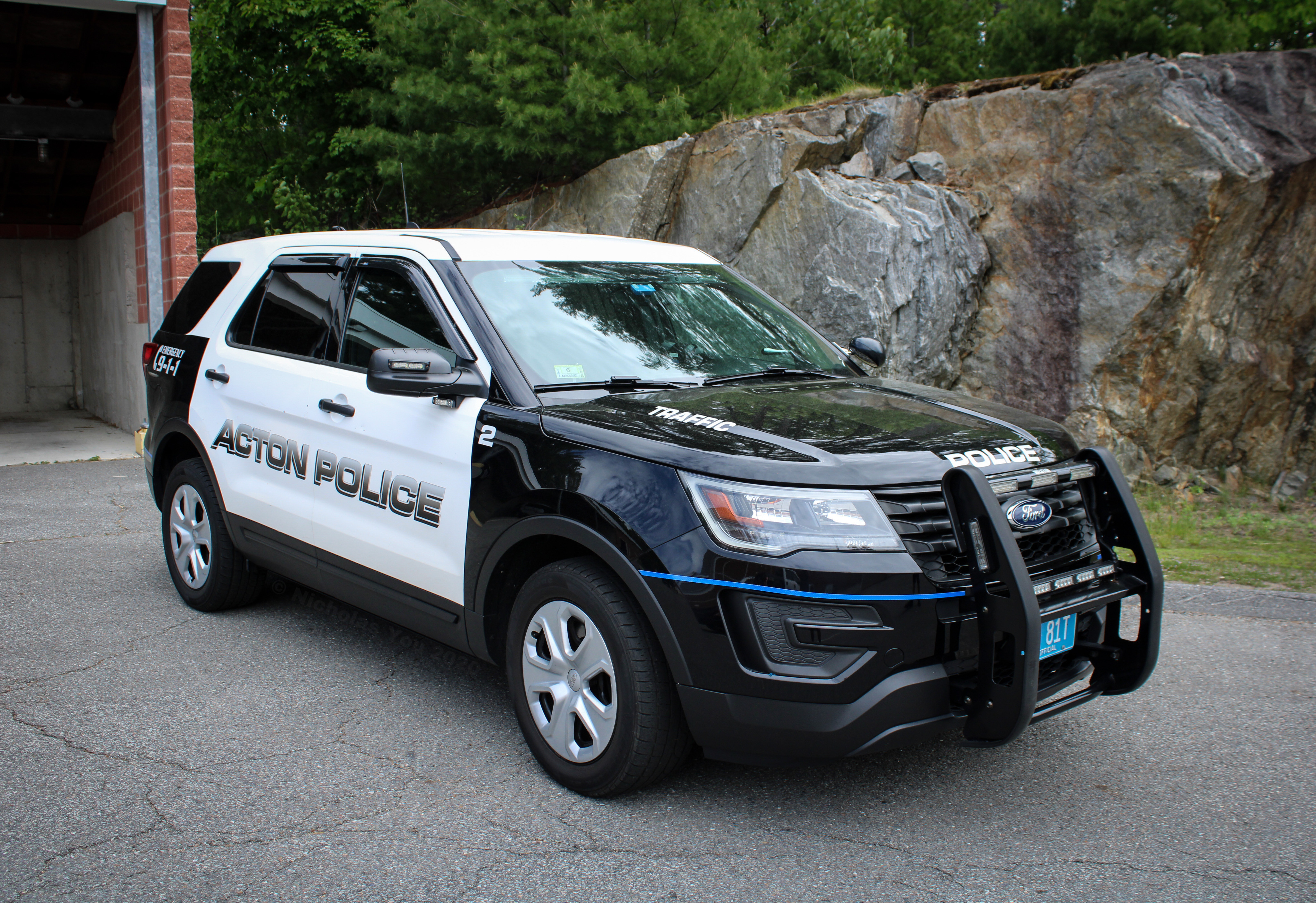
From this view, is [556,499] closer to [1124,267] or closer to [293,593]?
[293,593]

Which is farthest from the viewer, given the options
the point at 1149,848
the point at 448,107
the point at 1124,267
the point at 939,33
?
the point at 939,33

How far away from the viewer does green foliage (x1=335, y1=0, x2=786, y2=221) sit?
1358 centimetres

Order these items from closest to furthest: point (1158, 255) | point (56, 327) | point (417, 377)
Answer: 1. point (417, 377)
2. point (1158, 255)
3. point (56, 327)

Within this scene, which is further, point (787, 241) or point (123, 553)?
point (787, 241)

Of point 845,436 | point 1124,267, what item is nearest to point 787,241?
point 1124,267

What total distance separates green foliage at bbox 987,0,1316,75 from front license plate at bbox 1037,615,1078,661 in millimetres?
16930

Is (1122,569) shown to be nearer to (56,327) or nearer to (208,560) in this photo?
(208,560)

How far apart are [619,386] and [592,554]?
76 cm

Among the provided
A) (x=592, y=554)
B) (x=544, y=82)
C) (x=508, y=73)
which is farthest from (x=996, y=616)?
(x=544, y=82)

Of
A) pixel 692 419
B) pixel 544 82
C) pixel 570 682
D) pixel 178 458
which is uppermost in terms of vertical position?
pixel 544 82

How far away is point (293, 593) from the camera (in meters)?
5.75

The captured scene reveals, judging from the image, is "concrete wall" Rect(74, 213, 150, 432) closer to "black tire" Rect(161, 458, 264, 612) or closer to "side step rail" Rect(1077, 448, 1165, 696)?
"black tire" Rect(161, 458, 264, 612)

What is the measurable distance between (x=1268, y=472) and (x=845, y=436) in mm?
11127

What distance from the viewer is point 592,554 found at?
3.36 meters
